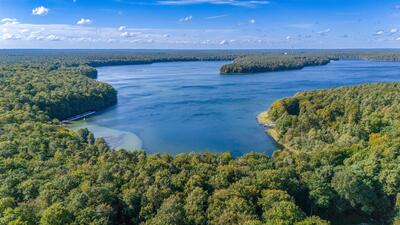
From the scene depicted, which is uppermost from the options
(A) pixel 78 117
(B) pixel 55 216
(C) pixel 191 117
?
(B) pixel 55 216

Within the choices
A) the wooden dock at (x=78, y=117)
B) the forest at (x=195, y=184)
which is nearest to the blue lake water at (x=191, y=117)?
the wooden dock at (x=78, y=117)

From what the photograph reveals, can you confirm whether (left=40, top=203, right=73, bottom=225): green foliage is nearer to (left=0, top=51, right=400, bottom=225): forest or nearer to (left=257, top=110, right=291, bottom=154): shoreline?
(left=0, top=51, right=400, bottom=225): forest

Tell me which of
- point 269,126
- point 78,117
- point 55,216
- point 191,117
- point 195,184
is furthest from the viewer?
point 78,117

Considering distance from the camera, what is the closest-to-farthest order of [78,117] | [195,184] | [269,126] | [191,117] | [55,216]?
[55,216]
[195,184]
[269,126]
[191,117]
[78,117]

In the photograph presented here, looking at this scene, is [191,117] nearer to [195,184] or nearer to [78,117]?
[78,117]

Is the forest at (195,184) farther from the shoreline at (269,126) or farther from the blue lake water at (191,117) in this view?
the blue lake water at (191,117)

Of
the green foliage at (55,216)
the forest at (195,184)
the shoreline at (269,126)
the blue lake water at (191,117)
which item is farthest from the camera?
the blue lake water at (191,117)

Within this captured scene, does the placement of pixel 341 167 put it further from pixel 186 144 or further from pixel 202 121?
pixel 202 121

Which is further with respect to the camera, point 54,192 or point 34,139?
point 34,139

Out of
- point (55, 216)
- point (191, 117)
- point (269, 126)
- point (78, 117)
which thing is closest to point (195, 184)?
point (55, 216)

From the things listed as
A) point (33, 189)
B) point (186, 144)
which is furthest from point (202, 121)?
point (33, 189)

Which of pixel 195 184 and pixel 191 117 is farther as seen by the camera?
pixel 191 117
